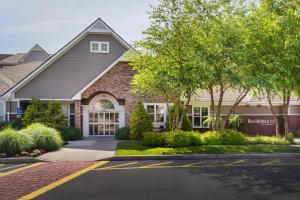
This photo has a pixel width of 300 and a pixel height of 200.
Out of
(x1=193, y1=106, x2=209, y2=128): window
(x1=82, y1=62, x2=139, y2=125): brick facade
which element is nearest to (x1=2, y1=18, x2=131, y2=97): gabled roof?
(x1=82, y1=62, x2=139, y2=125): brick facade

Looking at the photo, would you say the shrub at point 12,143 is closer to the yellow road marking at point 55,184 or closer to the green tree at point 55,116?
the yellow road marking at point 55,184

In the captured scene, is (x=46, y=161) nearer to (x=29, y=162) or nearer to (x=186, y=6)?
(x=29, y=162)

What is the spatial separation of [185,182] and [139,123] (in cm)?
1493

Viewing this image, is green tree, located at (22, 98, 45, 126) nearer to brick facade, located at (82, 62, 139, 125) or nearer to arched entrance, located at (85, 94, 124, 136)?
brick facade, located at (82, 62, 139, 125)

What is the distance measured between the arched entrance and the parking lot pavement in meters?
13.2

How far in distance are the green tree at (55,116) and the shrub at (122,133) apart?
3818 mm

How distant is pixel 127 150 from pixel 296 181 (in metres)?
9.43

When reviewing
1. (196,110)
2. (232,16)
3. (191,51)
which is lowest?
(196,110)

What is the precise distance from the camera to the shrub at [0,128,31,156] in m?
18.2

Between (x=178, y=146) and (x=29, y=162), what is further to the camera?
(x=178, y=146)

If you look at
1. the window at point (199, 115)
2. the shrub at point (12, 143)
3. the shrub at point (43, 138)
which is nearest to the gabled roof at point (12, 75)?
the shrub at point (43, 138)

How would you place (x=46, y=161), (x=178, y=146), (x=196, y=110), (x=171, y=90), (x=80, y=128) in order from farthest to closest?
1. (x=196, y=110)
2. (x=80, y=128)
3. (x=171, y=90)
4. (x=178, y=146)
5. (x=46, y=161)

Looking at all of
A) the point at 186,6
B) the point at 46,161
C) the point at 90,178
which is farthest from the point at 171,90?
the point at 90,178

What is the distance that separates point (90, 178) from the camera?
41.7ft
